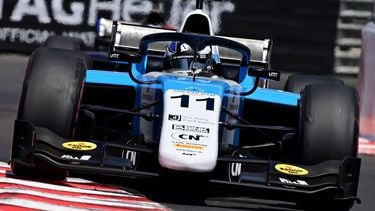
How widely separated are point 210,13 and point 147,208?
10.6m

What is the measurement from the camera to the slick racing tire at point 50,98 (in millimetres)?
7129

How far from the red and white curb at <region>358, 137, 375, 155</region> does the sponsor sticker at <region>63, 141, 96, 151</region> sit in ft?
15.4

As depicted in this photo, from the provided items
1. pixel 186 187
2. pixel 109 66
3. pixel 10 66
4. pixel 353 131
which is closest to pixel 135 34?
pixel 109 66

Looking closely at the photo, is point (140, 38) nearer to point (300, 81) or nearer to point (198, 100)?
point (300, 81)

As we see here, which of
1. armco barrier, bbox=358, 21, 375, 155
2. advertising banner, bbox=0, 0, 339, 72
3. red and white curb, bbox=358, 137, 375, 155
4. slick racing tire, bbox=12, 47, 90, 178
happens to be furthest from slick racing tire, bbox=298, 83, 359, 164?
advertising banner, bbox=0, 0, 339, 72

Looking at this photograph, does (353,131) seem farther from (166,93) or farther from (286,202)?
(166,93)

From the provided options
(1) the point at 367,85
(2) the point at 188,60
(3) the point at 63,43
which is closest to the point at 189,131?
(2) the point at 188,60

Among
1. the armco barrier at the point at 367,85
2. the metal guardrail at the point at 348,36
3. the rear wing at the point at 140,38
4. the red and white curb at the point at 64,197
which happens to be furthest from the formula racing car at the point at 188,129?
the metal guardrail at the point at 348,36

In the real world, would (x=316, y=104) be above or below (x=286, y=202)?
above

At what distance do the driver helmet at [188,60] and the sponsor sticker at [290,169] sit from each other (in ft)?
3.98

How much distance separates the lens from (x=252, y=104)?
8469mm

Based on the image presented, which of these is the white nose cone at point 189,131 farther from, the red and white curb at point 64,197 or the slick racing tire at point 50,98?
the slick racing tire at point 50,98

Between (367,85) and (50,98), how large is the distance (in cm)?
615

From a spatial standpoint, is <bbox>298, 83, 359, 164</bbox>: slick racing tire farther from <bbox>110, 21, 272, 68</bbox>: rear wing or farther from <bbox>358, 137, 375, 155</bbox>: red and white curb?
<bbox>358, 137, 375, 155</bbox>: red and white curb
